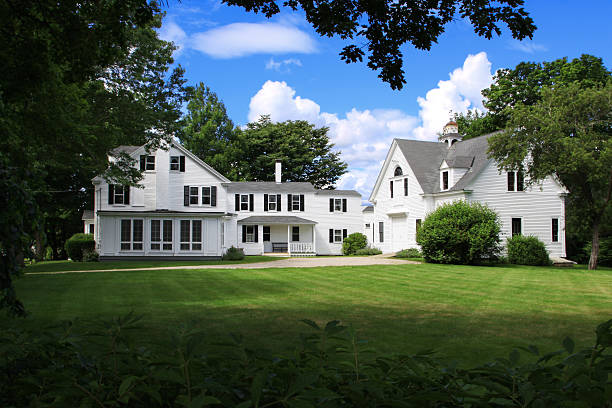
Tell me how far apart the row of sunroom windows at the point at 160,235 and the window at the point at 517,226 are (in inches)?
834

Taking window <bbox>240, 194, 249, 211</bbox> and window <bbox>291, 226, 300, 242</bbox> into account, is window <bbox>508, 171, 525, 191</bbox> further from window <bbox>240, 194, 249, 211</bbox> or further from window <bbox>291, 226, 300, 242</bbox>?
window <bbox>240, 194, 249, 211</bbox>

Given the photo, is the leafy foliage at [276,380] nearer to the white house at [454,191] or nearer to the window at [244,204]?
the white house at [454,191]

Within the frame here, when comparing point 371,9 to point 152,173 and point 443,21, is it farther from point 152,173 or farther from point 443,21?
point 152,173

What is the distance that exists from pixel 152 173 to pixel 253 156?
23.5 m

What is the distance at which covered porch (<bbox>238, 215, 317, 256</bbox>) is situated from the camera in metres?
40.1

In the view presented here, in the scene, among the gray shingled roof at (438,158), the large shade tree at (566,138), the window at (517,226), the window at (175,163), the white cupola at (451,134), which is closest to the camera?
the large shade tree at (566,138)

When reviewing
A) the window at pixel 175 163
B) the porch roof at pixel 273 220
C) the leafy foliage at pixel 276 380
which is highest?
the window at pixel 175 163

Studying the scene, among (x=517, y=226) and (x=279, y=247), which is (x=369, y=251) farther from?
(x=517, y=226)

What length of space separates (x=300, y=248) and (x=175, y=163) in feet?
41.2

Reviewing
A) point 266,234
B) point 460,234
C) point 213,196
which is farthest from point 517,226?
point 213,196

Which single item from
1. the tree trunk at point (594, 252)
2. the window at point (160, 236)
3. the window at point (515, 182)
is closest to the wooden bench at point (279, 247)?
the window at point (160, 236)

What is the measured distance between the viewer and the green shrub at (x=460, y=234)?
2512 centimetres

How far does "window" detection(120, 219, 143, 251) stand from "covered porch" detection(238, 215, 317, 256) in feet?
29.9

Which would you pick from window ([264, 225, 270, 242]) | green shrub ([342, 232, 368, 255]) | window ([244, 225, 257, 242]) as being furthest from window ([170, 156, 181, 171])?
green shrub ([342, 232, 368, 255])
